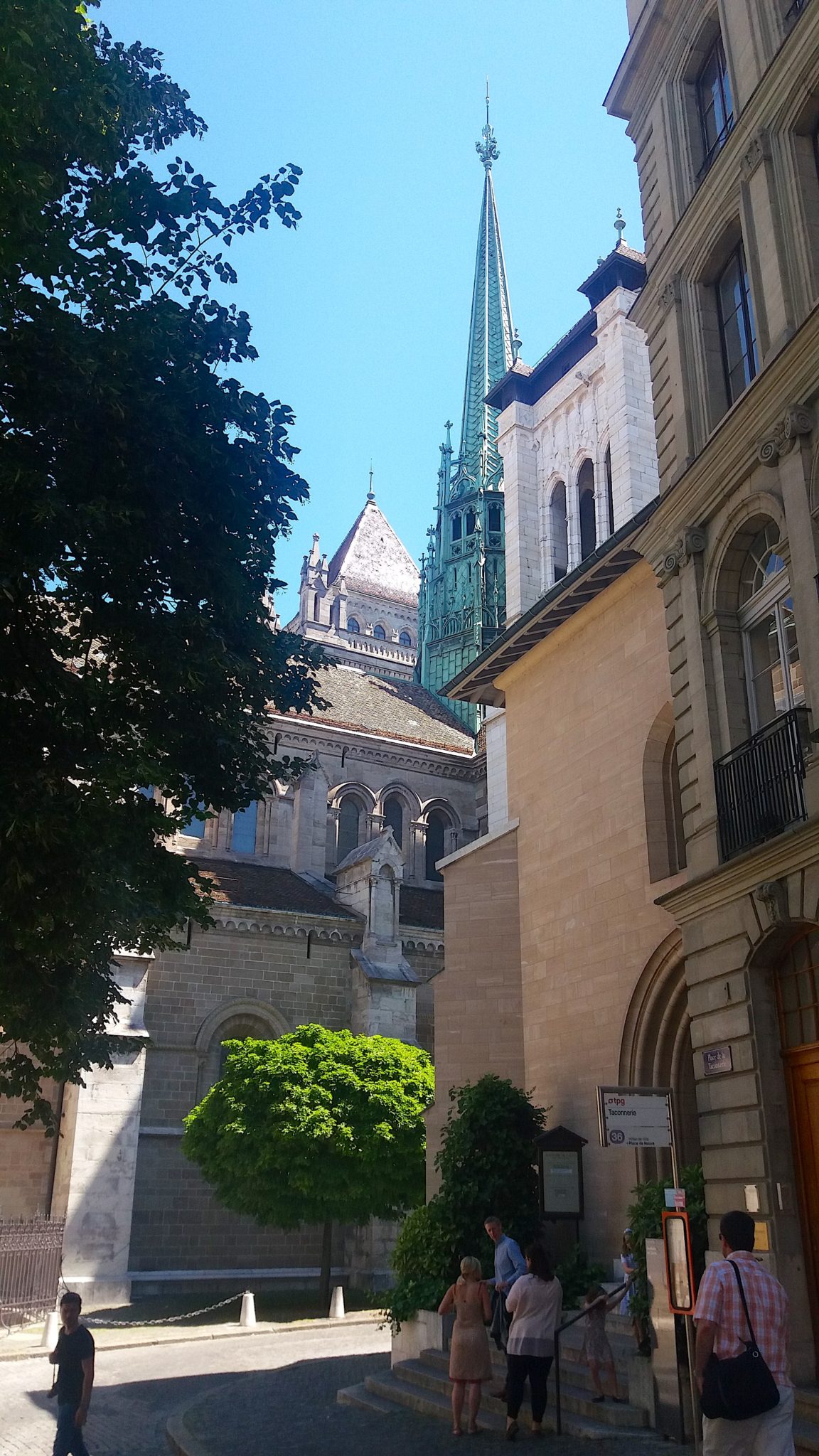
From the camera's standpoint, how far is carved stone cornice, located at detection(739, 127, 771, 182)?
36.6ft

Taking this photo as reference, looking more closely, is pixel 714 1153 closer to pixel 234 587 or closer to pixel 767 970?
pixel 767 970

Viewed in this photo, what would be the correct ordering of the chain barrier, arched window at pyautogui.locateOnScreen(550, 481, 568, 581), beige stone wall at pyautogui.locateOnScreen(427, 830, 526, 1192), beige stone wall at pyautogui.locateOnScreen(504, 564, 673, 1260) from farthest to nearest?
arched window at pyautogui.locateOnScreen(550, 481, 568, 581), the chain barrier, beige stone wall at pyautogui.locateOnScreen(427, 830, 526, 1192), beige stone wall at pyautogui.locateOnScreen(504, 564, 673, 1260)

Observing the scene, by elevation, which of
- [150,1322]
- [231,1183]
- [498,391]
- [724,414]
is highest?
[498,391]

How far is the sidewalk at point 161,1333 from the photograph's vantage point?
18.2 metres

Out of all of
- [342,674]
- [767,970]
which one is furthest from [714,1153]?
[342,674]

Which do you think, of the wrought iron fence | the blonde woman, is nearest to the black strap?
the blonde woman

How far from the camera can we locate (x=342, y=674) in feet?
143

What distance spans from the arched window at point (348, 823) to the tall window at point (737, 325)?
2580 cm

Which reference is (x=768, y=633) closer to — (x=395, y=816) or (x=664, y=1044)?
(x=664, y=1044)

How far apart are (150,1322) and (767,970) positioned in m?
16.4

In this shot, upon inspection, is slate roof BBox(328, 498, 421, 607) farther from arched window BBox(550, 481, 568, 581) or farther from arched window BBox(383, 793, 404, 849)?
arched window BBox(550, 481, 568, 581)

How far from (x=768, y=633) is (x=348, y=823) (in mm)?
26868

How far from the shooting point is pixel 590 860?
16922 mm

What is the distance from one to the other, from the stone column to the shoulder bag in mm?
19676
